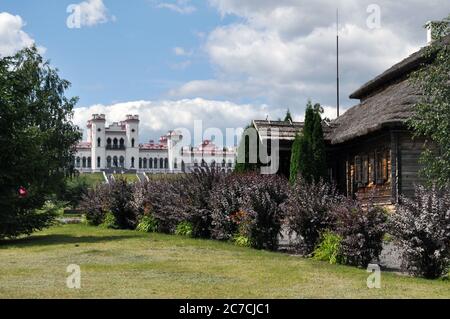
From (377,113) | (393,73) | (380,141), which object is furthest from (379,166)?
(393,73)

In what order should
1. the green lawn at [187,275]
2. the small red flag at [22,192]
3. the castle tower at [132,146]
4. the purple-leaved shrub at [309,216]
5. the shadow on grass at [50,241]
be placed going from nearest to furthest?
the green lawn at [187,275]
the purple-leaved shrub at [309,216]
the shadow on grass at [50,241]
the small red flag at [22,192]
the castle tower at [132,146]

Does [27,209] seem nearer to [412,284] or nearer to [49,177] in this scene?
[49,177]

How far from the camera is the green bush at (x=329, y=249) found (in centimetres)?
1285

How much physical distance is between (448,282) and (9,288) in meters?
6.88

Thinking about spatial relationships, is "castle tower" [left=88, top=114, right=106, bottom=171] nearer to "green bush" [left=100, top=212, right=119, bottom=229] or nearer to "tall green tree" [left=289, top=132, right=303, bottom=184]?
"green bush" [left=100, top=212, right=119, bottom=229]

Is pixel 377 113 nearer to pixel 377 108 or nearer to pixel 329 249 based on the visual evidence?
pixel 377 108

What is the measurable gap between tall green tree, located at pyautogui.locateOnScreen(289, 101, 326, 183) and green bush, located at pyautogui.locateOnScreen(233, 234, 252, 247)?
898cm

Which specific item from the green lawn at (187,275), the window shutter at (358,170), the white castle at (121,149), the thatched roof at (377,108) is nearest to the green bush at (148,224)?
the green lawn at (187,275)

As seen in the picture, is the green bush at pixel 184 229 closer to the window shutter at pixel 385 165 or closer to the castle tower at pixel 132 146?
the window shutter at pixel 385 165

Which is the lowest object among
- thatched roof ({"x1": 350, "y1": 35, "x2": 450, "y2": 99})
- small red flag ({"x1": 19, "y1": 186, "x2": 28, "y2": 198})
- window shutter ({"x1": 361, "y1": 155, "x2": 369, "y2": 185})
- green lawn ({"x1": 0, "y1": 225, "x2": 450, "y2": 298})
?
green lawn ({"x1": 0, "y1": 225, "x2": 450, "y2": 298})

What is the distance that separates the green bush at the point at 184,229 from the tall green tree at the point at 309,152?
6.66 metres

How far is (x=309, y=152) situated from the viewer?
25.8 metres

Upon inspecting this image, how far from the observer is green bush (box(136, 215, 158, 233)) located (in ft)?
73.6

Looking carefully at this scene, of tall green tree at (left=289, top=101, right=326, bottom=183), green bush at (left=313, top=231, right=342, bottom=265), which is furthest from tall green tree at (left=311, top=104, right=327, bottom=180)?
green bush at (left=313, top=231, right=342, bottom=265)
